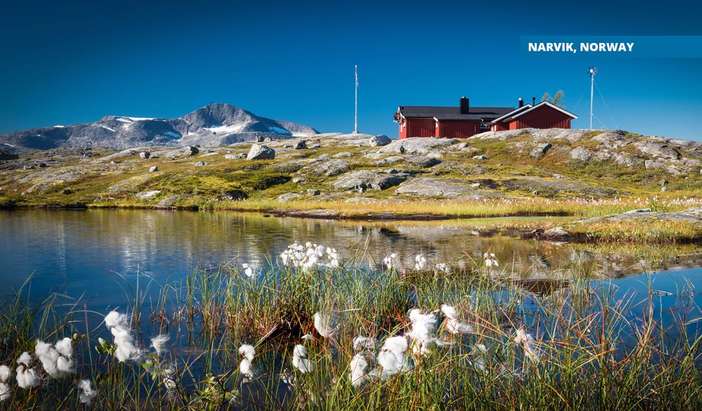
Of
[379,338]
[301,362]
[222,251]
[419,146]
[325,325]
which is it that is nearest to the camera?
[301,362]

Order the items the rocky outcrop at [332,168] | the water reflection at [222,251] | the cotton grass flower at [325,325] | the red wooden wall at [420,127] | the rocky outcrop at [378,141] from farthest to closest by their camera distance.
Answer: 1. the rocky outcrop at [378,141]
2. the red wooden wall at [420,127]
3. the rocky outcrop at [332,168]
4. the water reflection at [222,251]
5. the cotton grass flower at [325,325]

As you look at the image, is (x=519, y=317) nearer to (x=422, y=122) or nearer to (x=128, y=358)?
(x=128, y=358)

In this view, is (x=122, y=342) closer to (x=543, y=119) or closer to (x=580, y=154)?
(x=580, y=154)

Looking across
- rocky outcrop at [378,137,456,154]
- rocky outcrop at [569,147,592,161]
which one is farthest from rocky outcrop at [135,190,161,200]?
rocky outcrop at [569,147,592,161]

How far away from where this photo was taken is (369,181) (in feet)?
239

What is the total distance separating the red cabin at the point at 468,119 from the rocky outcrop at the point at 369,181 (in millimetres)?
35627

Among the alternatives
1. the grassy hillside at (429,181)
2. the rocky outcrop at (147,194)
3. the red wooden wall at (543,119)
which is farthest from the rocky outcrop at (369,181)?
the red wooden wall at (543,119)

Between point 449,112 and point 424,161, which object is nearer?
point 424,161

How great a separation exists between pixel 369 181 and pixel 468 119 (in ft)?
144

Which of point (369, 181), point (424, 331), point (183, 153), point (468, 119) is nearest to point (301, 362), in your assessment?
point (424, 331)

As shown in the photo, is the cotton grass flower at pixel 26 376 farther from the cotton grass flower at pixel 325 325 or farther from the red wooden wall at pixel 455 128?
the red wooden wall at pixel 455 128

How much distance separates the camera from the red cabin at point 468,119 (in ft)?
331

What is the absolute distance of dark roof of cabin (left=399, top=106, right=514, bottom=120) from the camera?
354ft

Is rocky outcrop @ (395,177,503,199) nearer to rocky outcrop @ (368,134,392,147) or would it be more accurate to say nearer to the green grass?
the green grass
